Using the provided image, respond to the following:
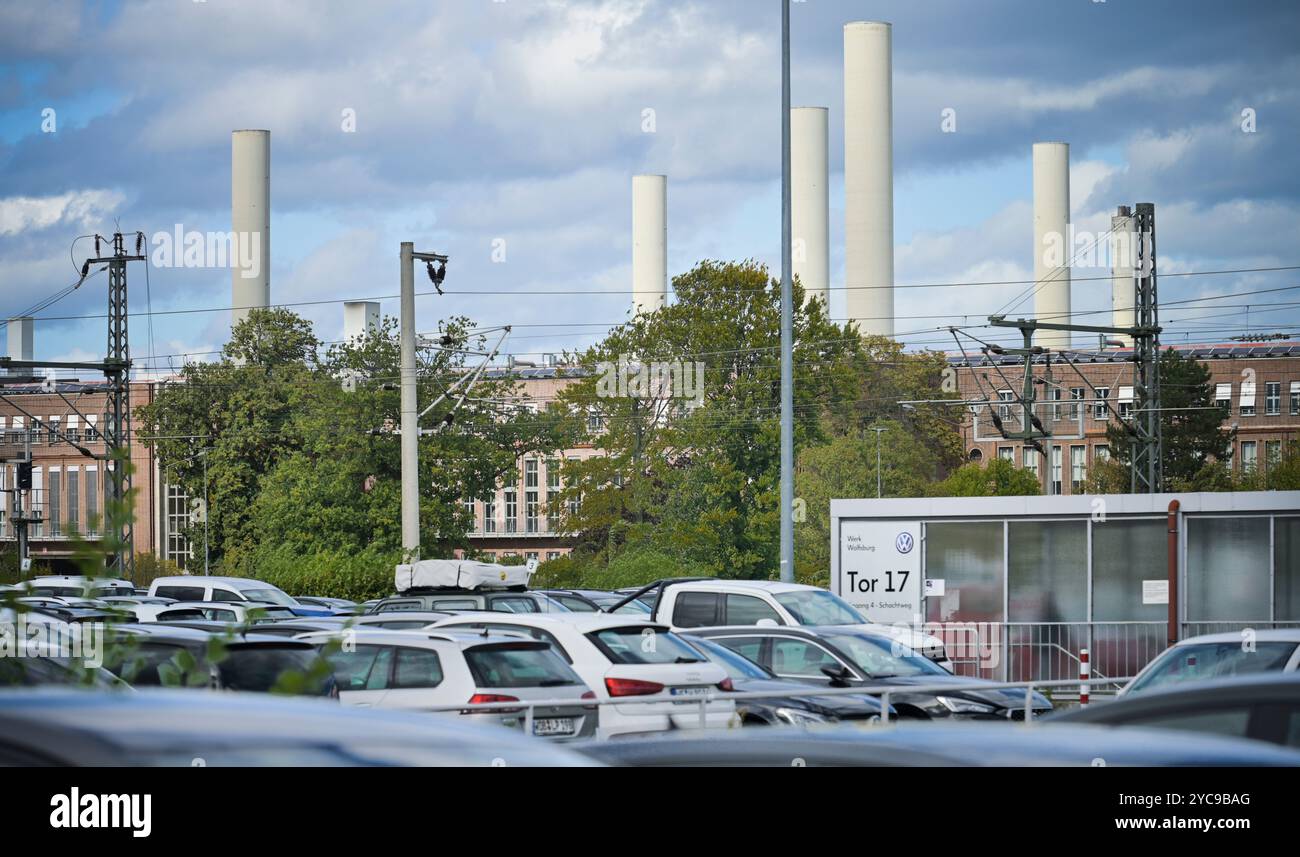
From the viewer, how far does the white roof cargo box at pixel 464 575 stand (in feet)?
84.1

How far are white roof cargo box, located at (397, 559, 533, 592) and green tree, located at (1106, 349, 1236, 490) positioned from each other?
197 feet

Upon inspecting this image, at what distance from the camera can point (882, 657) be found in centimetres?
1788

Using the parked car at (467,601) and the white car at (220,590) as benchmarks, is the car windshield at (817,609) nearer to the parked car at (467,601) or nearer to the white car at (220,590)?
the parked car at (467,601)

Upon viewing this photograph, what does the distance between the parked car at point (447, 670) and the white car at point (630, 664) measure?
20.3 inches

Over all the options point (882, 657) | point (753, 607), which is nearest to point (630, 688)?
point (882, 657)

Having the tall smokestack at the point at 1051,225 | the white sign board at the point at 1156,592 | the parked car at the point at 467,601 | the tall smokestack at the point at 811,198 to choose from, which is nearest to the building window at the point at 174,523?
the tall smokestack at the point at 811,198

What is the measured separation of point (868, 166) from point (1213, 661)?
243ft

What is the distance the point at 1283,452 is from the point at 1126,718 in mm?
90047

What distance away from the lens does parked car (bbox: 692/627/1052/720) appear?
16.5 m

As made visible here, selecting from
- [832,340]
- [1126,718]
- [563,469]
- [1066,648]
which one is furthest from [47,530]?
[1126,718]

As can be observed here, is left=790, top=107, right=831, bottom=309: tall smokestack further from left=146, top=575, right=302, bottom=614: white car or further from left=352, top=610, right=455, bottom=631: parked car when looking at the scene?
left=352, top=610, right=455, bottom=631: parked car

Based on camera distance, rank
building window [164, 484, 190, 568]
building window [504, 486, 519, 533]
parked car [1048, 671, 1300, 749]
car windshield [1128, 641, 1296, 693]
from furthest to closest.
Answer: building window [504, 486, 519, 533], building window [164, 484, 190, 568], car windshield [1128, 641, 1296, 693], parked car [1048, 671, 1300, 749]

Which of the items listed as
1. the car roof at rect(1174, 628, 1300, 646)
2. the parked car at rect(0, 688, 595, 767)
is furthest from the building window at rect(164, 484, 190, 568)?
the parked car at rect(0, 688, 595, 767)

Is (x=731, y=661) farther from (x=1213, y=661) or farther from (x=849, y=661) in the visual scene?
(x=1213, y=661)
